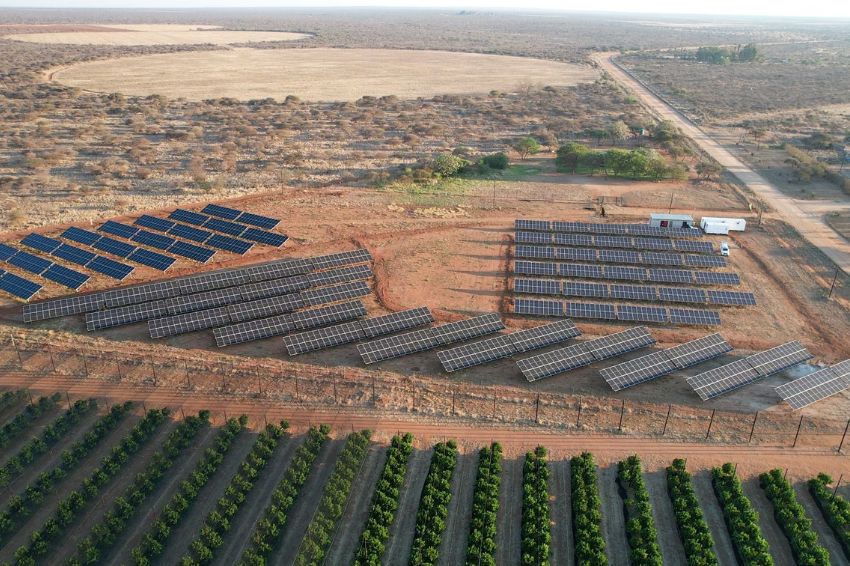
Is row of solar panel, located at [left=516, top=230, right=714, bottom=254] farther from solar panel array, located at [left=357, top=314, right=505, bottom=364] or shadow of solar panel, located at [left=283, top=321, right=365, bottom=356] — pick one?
shadow of solar panel, located at [left=283, top=321, right=365, bottom=356]

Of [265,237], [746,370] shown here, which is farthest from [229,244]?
[746,370]

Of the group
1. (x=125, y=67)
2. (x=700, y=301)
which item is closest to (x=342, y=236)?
(x=700, y=301)

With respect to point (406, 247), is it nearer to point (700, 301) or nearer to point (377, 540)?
point (700, 301)

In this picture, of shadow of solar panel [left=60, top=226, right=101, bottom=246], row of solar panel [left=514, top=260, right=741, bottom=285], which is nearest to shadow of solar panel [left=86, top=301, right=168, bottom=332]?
shadow of solar panel [left=60, top=226, right=101, bottom=246]

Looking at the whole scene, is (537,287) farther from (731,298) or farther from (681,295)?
(731,298)

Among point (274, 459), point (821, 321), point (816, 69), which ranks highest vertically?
point (816, 69)

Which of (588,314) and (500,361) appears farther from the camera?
(588,314)
